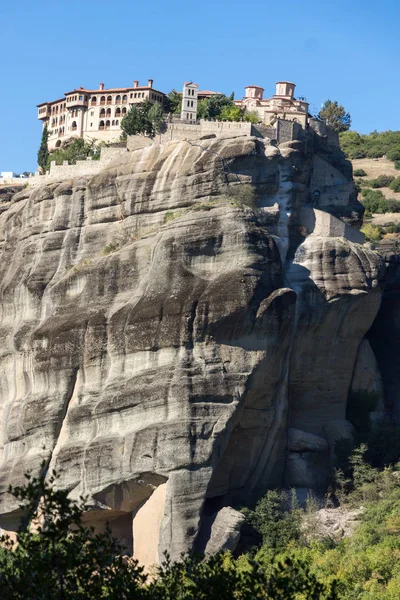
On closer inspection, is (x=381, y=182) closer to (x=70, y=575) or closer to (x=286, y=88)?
(x=286, y=88)

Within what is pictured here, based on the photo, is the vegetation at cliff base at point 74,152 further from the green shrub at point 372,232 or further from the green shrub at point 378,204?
the green shrub at point 378,204

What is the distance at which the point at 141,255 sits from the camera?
201 feet

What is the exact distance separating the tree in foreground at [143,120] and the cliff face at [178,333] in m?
5.84

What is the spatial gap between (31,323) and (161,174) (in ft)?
25.0

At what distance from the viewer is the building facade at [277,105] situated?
69.8 metres

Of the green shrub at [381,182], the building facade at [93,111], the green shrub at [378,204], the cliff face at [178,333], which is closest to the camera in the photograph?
the cliff face at [178,333]

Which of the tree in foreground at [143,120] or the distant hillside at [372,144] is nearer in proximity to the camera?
the tree in foreground at [143,120]

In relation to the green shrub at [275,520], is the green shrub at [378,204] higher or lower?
higher

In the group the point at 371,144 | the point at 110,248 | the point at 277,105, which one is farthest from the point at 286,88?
the point at 371,144

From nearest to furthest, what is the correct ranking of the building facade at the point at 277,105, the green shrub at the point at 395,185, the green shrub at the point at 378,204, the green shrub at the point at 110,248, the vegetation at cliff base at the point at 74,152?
the green shrub at the point at 110,248
the building facade at the point at 277,105
the vegetation at cliff base at the point at 74,152
the green shrub at the point at 378,204
the green shrub at the point at 395,185

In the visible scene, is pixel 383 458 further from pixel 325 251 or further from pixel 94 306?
pixel 94 306

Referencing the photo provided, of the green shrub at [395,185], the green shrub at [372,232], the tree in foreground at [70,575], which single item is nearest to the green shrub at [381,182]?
the green shrub at [395,185]

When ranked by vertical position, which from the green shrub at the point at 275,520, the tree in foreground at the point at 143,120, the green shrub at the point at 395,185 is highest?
the green shrub at the point at 395,185

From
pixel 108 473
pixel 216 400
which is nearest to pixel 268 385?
pixel 216 400
